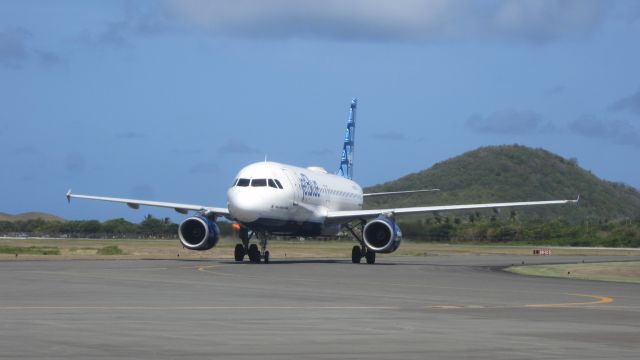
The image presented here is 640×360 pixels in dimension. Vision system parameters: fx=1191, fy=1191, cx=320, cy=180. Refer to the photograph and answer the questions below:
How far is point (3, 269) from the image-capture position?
1497 inches

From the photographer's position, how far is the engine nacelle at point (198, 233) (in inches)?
1954

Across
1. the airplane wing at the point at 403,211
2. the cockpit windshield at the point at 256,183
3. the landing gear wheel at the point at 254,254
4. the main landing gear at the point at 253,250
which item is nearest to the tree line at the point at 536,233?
the airplane wing at the point at 403,211

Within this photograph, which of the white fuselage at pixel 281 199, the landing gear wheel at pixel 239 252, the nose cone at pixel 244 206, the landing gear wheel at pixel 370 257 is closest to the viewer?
→ the nose cone at pixel 244 206

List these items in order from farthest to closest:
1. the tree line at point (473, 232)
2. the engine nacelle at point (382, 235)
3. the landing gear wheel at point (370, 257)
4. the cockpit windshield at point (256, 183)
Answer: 1. the tree line at point (473, 232)
2. the landing gear wheel at point (370, 257)
3. the engine nacelle at point (382, 235)
4. the cockpit windshield at point (256, 183)

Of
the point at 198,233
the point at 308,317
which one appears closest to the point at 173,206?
the point at 198,233

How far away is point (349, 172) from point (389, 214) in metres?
18.0

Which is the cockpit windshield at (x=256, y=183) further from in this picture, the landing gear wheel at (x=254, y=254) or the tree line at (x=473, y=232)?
the tree line at (x=473, y=232)

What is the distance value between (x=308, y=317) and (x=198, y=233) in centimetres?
3033

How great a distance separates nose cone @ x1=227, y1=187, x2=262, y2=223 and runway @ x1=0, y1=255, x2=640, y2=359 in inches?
439

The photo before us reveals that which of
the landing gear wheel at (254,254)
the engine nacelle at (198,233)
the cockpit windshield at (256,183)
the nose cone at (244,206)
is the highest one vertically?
the cockpit windshield at (256,183)

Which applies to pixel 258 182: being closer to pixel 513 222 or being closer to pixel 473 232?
pixel 473 232

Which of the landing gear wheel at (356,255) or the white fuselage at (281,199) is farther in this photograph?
the landing gear wheel at (356,255)

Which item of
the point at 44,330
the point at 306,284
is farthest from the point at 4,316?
the point at 306,284

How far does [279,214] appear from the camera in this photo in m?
48.6
